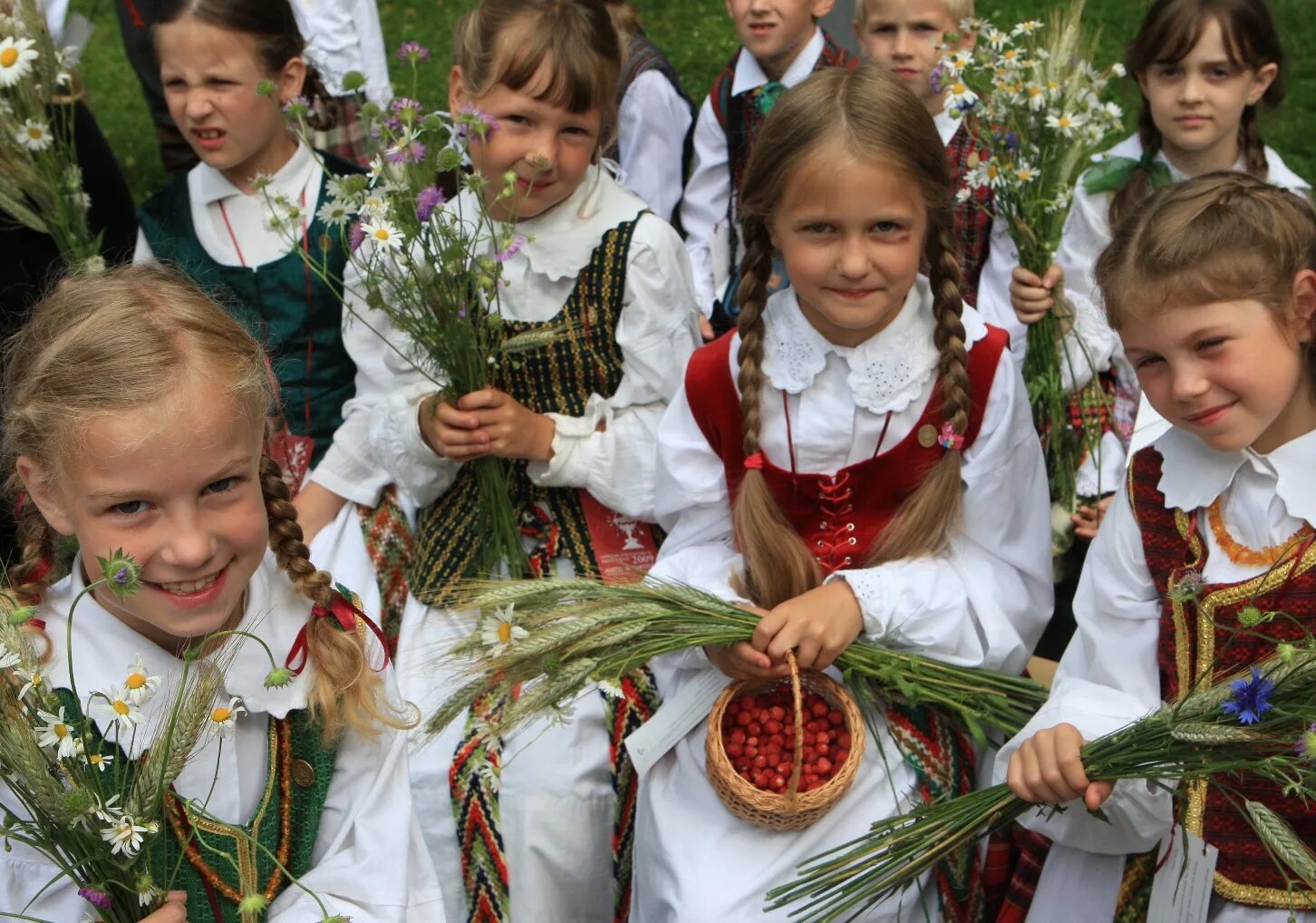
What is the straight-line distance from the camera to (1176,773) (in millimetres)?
1992

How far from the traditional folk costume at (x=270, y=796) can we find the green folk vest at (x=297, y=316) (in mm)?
1191

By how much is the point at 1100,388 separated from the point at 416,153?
1.70 m

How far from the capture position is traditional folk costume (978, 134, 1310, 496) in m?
3.41

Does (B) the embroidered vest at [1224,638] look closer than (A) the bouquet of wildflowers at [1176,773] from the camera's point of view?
No

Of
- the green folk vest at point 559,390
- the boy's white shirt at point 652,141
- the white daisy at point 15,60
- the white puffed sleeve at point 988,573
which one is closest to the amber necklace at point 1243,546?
the white puffed sleeve at point 988,573

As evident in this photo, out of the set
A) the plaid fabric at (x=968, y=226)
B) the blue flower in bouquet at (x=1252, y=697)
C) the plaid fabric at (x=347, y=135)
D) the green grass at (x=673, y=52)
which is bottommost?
the blue flower in bouquet at (x=1252, y=697)

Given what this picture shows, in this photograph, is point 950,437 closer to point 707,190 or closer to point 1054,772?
point 1054,772

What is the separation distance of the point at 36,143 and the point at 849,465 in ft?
6.11

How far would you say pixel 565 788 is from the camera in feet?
9.16

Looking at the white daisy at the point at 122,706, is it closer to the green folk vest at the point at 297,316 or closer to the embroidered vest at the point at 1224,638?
the embroidered vest at the point at 1224,638

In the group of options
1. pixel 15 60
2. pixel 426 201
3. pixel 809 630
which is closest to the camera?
pixel 809 630

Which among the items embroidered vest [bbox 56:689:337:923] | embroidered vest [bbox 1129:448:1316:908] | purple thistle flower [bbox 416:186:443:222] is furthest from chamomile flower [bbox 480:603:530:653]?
embroidered vest [bbox 1129:448:1316:908]

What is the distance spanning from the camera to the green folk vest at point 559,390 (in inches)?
122

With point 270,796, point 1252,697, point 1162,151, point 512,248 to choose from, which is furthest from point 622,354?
point 1252,697
